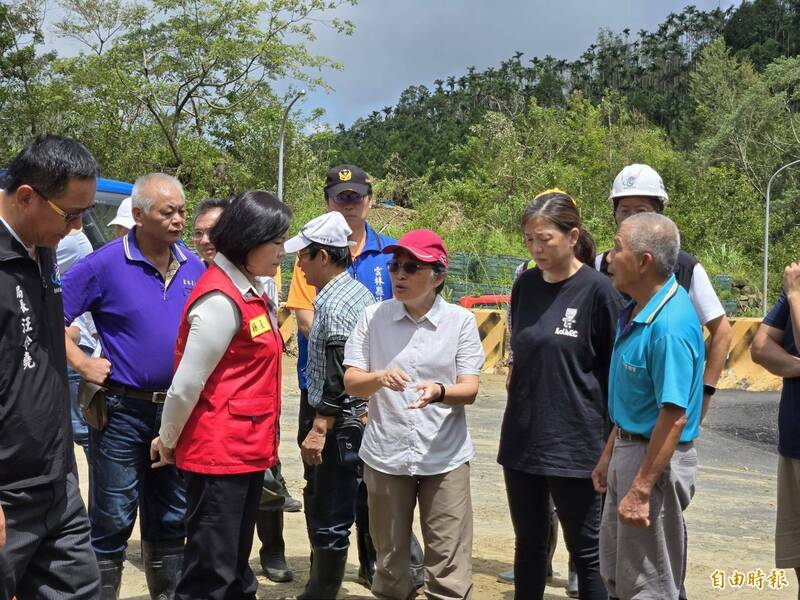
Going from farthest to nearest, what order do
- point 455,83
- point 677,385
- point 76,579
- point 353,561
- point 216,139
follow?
point 455,83, point 216,139, point 353,561, point 677,385, point 76,579

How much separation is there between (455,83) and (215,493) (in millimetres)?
120557

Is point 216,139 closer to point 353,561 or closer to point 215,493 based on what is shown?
point 353,561

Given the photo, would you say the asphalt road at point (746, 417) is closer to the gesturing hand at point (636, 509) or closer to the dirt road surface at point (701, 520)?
the dirt road surface at point (701, 520)

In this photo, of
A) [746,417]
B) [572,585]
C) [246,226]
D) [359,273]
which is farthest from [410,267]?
[746,417]

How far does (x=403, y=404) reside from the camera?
13.9ft

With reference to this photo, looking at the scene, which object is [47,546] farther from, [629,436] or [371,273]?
[371,273]

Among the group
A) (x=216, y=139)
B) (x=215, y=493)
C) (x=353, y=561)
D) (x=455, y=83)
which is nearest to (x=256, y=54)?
(x=216, y=139)

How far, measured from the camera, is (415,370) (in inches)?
166

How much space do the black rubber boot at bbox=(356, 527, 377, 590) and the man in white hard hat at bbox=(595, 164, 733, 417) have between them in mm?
2070

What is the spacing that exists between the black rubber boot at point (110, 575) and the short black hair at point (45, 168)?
6.34 ft

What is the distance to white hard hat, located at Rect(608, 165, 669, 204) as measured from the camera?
4742 millimetres

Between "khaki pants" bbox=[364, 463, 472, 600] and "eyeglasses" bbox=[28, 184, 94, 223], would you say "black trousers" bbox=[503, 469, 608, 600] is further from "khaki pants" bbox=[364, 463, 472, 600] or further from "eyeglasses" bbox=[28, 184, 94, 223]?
"eyeglasses" bbox=[28, 184, 94, 223]

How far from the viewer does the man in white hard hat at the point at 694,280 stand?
14.9ft

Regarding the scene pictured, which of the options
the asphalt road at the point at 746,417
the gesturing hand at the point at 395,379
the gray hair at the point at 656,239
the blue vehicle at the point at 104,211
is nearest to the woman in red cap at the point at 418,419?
the gesturing hand at the point at 395,379
